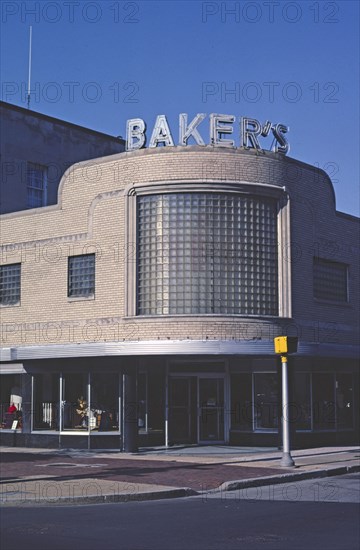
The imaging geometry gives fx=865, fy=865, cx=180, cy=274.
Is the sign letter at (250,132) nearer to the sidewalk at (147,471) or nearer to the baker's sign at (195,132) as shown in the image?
the baker's sign at (195,132)

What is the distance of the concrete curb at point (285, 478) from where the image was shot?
60.8ft

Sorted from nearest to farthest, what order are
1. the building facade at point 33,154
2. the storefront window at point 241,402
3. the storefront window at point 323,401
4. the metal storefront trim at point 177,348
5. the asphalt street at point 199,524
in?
the asphalt street at point 199,524 < the metal storefront trim at point 177,348 < the storefront window at point 241,402 < the storefront window at point 323,401 < the building facade at point 33,154

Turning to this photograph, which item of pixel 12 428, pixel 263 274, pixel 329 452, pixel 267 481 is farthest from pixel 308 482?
pixel 12 428

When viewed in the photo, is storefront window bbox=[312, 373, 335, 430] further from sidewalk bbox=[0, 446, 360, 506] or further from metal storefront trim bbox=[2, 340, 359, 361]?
metal storefront trim bbox=[2, 340, 359, 361]

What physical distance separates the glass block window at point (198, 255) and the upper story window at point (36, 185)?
13.4 m

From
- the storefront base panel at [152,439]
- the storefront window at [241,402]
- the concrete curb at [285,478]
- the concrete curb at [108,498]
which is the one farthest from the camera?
the storefront window at [241,402]

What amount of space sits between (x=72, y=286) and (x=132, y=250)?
120 inches

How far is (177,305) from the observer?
90.5 feet

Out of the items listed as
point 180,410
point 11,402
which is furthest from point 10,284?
point 180,410

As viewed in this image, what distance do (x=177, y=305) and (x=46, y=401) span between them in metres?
6.34

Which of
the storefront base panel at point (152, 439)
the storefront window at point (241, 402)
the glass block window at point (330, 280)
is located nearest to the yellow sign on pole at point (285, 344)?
the storefront window at point (241, 402)

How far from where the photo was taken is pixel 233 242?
91.1ft

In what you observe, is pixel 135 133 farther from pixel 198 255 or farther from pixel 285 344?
pixel 285 344

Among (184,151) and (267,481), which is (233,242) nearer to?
(184,151)
